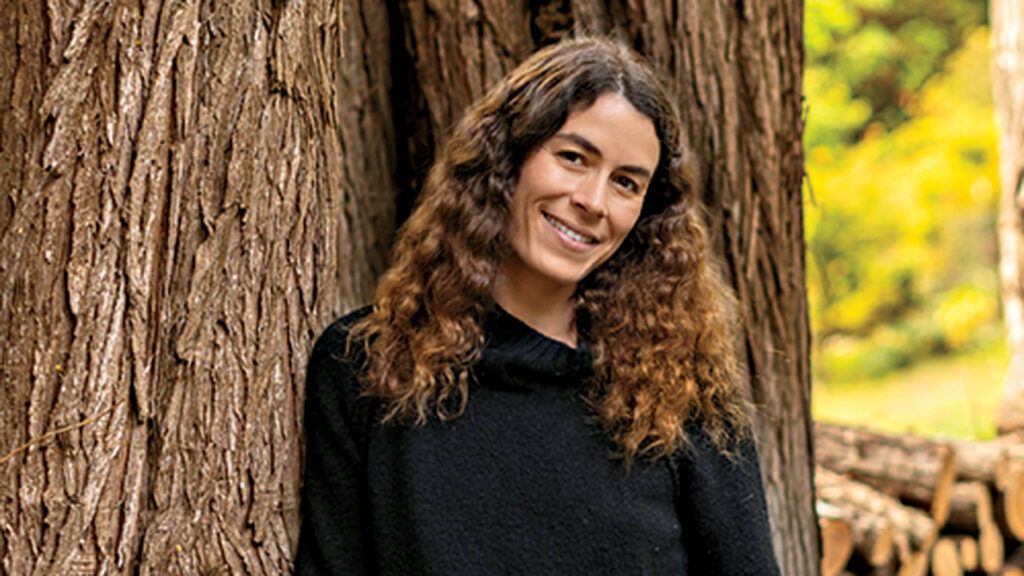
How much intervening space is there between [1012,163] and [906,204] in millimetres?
5482

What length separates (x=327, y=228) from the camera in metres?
2.29

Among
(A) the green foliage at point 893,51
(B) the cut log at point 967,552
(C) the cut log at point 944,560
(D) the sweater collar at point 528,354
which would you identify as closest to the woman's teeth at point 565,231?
(D) the sweater collar at point 528,354

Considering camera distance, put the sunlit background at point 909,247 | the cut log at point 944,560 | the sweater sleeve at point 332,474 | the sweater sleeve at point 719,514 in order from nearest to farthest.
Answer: the sweater sleeve at point 332,474
the sweater sleeve at point 719,514
the cut log at point 944,560
the sunlit background at point 909,247

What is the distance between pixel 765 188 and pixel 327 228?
119 centimetres

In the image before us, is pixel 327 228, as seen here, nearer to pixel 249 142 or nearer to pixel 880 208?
pixel 249 142

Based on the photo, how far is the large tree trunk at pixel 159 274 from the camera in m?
1.95

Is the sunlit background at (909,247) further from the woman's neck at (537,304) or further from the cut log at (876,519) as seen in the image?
the woman's neck at (537,304)

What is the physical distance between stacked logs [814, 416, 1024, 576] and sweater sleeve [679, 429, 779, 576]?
2209 mm

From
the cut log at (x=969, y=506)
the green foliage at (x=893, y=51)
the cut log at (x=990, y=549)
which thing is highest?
the green foliage at (x=893, y=51)

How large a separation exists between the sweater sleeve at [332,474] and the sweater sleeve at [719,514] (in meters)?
0.63

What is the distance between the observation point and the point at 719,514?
2408mm

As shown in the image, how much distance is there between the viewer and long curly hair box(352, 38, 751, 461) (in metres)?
2.34

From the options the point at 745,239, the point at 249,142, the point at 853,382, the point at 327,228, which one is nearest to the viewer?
the point at 249,142

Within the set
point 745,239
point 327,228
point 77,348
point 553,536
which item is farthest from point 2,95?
point 745,239
